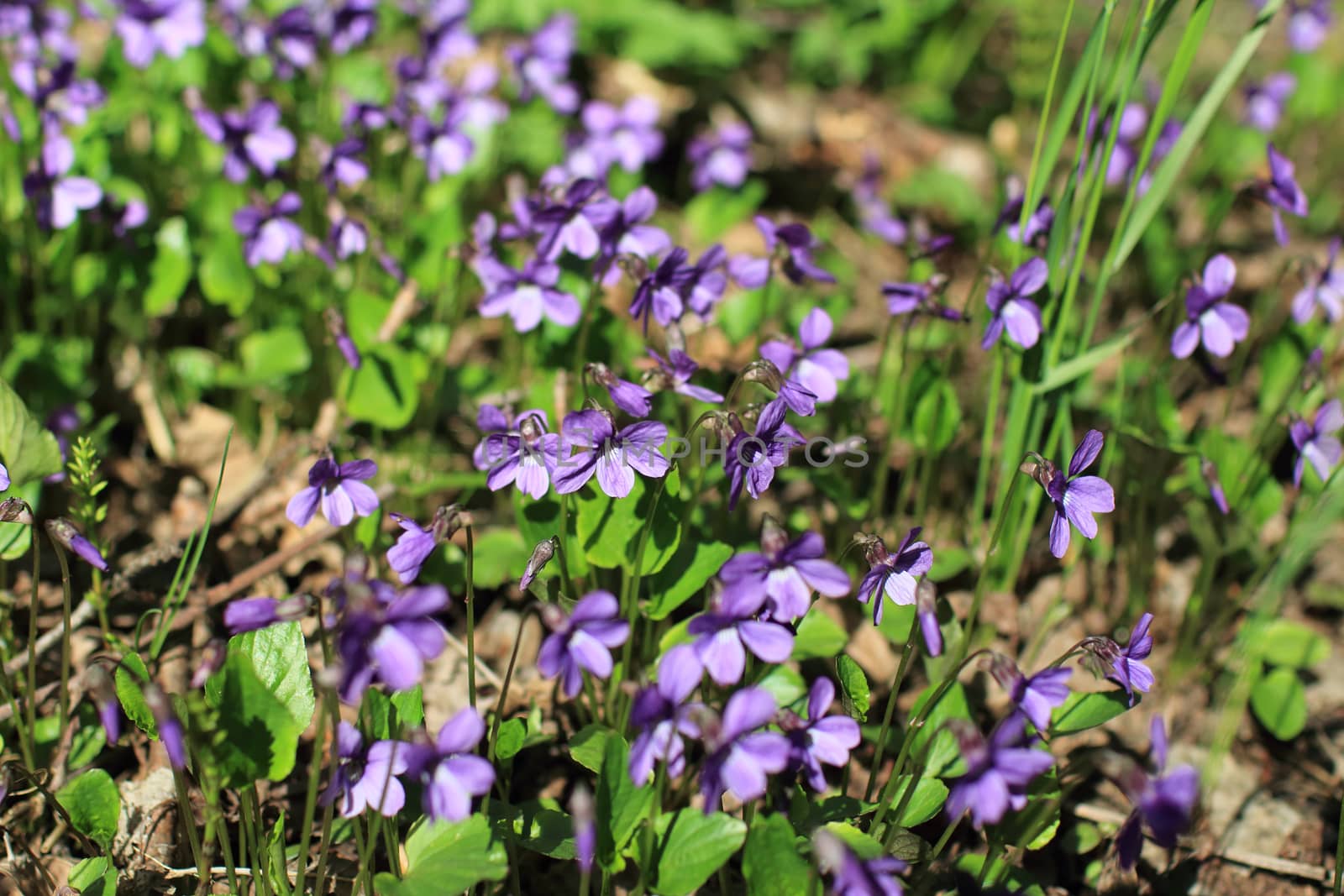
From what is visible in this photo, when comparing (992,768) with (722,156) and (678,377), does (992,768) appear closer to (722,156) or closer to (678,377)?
(678,377)

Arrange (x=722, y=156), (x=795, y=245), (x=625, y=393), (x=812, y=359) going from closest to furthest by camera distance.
Result: (x=625, y=393), (x=812, y=359), (x=795, y=245), (x=722, y=156)

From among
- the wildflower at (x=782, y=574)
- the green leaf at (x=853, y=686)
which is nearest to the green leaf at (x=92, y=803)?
the wildflower at (x=782, y=574)

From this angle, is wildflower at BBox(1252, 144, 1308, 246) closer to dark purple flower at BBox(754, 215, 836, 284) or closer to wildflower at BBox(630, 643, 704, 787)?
dark purple flower at BBox(754, 215, 836, 284)

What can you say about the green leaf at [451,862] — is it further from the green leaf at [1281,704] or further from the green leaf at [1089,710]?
the green leaf at [1281,704]

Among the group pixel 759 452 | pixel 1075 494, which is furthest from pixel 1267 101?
pixel 759 452

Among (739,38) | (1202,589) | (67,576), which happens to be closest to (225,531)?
(67,576)

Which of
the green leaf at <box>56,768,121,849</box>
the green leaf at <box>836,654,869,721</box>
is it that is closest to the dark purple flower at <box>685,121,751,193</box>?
the green leaf at <box>836,654,869,721</box>

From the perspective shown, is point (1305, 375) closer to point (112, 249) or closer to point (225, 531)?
point (225, 531)
